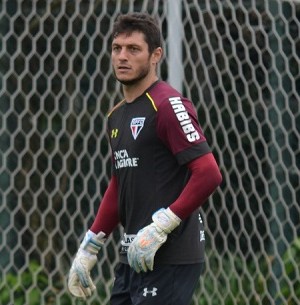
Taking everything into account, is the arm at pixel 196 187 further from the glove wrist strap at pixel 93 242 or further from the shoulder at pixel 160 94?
the glove wrist strap at pixel 93 242

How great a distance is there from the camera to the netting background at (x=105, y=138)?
6.36 m

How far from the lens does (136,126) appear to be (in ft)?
14.8

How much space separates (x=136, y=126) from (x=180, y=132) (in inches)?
8.5

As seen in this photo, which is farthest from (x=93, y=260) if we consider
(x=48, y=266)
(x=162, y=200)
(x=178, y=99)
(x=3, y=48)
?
(x=3, y=48)

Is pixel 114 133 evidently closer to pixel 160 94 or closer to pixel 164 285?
pixel 160 94

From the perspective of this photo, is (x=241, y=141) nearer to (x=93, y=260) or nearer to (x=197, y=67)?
(x=197, y=67)

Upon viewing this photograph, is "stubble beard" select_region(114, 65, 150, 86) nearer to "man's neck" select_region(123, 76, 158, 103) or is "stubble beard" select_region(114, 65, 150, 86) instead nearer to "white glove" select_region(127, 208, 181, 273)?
"man's neck" select_region(123, 76, 158, 103)

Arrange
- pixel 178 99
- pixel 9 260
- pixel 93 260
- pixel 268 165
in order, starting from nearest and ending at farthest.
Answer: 1. pixel 178 99
2. pixel 93 260
3. pixel 9 260
4. pixel 268 165

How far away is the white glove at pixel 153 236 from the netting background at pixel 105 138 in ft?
6.76

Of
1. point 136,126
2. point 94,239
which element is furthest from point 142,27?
point 94,239

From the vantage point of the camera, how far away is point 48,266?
638cm

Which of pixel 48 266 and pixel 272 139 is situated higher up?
pixel 272 139

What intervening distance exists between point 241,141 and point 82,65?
106cm

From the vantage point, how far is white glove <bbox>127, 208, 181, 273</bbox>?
434 centimetres
